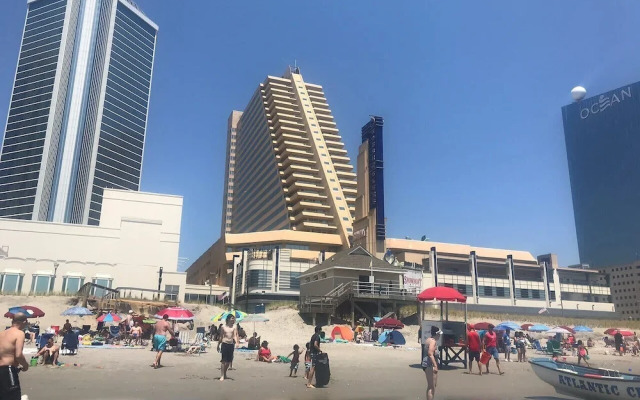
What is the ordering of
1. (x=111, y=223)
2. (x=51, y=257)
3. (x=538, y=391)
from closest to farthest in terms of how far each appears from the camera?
(x=538, y=391) → (x=51, y=257) → (x=111, y=223)

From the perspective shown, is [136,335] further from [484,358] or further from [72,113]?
[72,113]

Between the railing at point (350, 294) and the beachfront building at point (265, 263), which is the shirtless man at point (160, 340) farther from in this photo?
the beachfront building at point (265, 263)

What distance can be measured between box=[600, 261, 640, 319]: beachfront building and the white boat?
5358 inches

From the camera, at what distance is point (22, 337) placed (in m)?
5.99

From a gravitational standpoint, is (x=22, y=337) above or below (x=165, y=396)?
above

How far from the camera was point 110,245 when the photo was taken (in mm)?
52781

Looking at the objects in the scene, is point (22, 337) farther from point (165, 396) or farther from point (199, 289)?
point (199, 289)

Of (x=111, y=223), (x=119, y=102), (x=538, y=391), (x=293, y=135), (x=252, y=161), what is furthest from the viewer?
(x=119, y=102)

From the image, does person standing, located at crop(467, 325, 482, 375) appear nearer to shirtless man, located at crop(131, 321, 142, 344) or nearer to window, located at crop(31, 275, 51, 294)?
shirtless man, located at crop(131, 321, 142, 344)

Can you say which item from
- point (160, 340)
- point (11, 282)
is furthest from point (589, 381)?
point (11, 282)

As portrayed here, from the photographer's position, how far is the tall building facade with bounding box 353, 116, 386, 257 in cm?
5372

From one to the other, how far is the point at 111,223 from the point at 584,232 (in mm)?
166591

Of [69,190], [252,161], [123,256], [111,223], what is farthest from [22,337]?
[69,190]

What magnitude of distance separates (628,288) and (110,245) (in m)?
140
